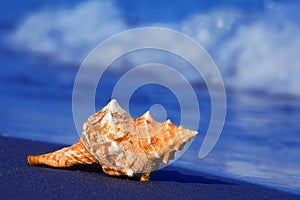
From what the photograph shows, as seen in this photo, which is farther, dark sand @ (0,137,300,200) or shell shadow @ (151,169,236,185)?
shell shadow @ (151,169,236,185)

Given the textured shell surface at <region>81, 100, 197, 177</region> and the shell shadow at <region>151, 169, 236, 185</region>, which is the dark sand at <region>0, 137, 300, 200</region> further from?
the textured shell surface at <region>81, 100, 197, 177</region>

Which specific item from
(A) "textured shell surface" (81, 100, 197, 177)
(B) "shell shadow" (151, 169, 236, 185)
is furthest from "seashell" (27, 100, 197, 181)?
(B) "shell shadow" (151, 169, 236, 185)

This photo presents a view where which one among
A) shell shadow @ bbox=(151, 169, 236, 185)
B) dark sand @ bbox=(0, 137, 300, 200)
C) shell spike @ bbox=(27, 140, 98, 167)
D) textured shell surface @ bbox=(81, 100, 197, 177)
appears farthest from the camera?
shell shadow @ bbox=(151, 169, 236, 185)

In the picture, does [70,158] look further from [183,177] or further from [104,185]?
[183,177]

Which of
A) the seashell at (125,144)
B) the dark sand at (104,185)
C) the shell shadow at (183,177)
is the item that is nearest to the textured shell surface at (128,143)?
the seashell at (125,144)

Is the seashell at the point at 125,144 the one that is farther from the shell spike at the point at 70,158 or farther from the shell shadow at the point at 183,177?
the shell shadow at the point at 183,177

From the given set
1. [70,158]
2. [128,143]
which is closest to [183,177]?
[128,143]

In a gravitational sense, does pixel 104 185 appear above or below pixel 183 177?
below

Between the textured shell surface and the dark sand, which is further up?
the textured shell surface
